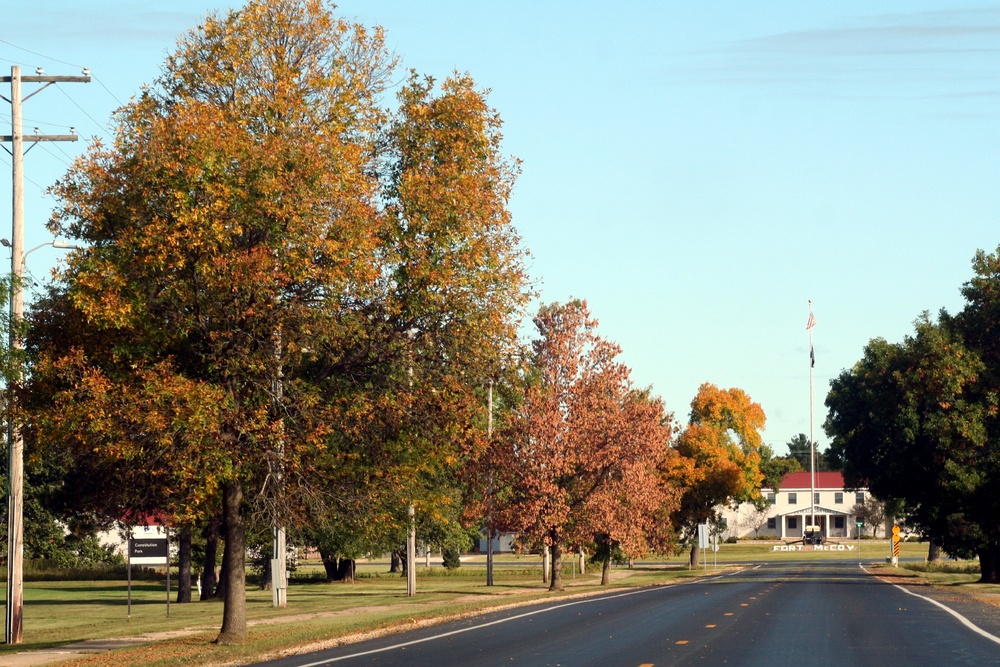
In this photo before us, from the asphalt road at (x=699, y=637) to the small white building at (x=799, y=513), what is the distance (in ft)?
398

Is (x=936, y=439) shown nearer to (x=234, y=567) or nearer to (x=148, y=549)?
(x=148, y=549)

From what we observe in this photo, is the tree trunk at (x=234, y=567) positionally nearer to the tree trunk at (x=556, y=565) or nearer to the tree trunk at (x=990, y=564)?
the tree trunk at (x=556, y=565)

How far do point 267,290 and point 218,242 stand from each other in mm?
1127

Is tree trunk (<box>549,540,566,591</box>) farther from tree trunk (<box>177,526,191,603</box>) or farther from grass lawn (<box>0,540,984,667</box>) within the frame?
tree trunk (<box>177,526,191,603</box>)

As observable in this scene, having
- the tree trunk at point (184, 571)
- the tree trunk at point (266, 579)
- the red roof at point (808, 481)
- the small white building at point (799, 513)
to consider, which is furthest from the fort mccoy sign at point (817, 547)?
the tree trunk at point (184, 571)

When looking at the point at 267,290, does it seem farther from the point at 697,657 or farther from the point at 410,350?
the point at 697,657

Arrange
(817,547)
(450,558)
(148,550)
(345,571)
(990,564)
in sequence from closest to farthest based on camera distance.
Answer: (148,550), (990,564), (345,571), (450,558), (817,547)

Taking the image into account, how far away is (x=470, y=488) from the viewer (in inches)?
1896

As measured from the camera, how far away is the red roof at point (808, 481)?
157750mm

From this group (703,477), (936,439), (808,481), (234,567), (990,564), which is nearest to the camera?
(234,567)

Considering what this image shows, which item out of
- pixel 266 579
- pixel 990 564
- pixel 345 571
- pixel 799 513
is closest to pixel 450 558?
pixel 345 571

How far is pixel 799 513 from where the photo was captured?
155750mm

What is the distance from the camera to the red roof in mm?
157750

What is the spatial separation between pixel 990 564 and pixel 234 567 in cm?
3966
